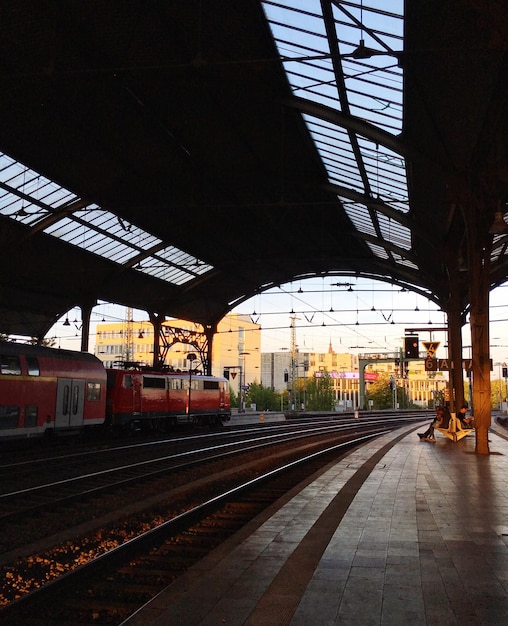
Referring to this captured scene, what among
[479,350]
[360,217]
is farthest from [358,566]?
[360,217]

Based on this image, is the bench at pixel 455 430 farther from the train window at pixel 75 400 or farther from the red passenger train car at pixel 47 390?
the train window at pixel 75 400

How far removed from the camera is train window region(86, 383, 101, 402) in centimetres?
2114

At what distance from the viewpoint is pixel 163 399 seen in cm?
2831

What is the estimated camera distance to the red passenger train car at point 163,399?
24328 mm

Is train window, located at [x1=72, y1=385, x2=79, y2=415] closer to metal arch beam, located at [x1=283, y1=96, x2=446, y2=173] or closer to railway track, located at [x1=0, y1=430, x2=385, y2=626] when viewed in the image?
railway track, located at [x1=0, y1=430, x2=385, y2=626]

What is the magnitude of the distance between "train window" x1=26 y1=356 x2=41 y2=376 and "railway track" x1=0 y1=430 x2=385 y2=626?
9.26 metres

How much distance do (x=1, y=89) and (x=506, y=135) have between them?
13963mm

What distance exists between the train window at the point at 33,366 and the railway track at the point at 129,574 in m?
9.26

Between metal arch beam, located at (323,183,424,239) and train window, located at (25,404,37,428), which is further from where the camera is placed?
metal arch beam, located at (323,183,424,239)

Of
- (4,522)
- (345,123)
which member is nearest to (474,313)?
(345,123)

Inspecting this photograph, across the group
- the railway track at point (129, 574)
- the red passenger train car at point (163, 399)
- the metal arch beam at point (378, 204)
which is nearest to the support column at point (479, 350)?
the metal arch beam at point (378, 204)

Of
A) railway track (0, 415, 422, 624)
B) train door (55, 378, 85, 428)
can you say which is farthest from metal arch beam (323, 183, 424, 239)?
train door (55, 378, 85, 428)

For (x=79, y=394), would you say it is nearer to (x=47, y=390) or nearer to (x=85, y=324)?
(x=47, y=390)

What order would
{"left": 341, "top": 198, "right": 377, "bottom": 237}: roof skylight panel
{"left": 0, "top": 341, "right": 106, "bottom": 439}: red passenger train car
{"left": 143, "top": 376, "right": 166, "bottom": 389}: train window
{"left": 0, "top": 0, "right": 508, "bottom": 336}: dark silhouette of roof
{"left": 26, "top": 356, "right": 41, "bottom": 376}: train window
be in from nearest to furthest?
{"left": 0, "top": 0, "right": 508, "bottom": 336}: dark silhouette of roof < {"left": 0, "top": 341, "right": 106, "bottom": 439}: red passenger train car < {"left": 26, "top": 356, "right": 41, "bottom": 376}: train window < {"left": 143, "top": 376, "right": 166, "bottom": 389}: train window < {"left": 341, "top": 198, "right": 377, "bottom": 237}: roof skylight panel
